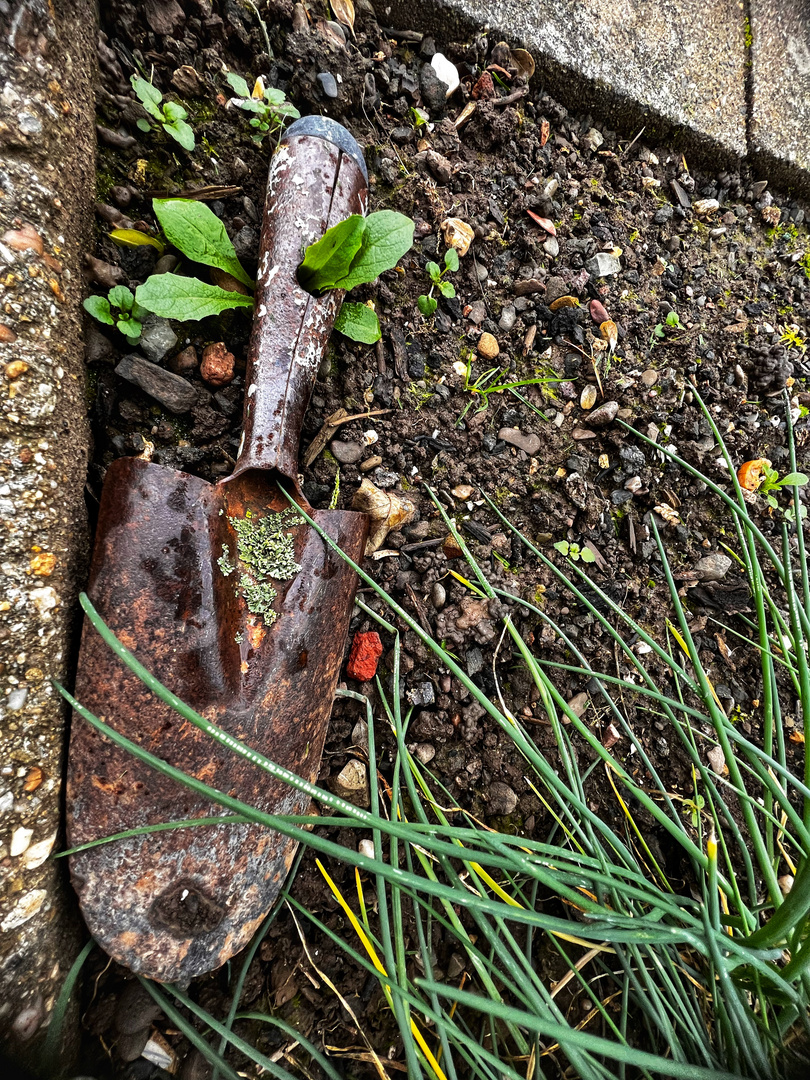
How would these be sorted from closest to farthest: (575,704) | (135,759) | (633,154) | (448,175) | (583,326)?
(135,759) < (575,704) < (448,175) < (583,326) < (633,154)

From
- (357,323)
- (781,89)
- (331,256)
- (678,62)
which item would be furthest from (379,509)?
(781,89)

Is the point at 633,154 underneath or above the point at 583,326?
above

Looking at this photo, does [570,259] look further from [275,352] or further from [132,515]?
[132,515]

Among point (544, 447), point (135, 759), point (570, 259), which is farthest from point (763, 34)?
point (135, 759)

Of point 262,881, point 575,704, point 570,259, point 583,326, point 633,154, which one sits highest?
point 633,154

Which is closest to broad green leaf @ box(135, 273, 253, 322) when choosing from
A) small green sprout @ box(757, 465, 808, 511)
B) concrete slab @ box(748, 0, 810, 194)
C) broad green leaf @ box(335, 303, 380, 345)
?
broad green leaf @ box(335, 303, 380, 345)

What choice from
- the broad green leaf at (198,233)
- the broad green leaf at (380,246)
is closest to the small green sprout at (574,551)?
the broad green leaf at (380,246)

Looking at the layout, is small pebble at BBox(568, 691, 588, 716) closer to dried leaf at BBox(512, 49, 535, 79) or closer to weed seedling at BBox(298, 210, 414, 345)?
weed seedling at BBox(298, 210, 414, 345)
